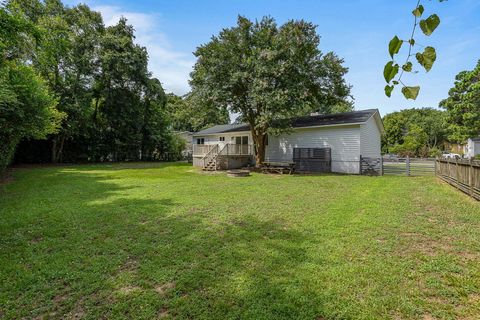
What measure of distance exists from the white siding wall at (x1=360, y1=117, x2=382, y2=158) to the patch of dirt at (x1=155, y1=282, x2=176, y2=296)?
14.7m

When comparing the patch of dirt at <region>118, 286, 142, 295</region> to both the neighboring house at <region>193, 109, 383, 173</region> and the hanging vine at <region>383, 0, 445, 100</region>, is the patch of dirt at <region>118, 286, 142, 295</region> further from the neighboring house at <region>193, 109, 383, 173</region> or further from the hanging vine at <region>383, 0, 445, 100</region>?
the neighboring house at <region>193, 109, 383, 173</region>

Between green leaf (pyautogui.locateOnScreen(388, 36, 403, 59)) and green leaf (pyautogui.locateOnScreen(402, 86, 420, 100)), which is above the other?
green leaf (pyautogui.locateOnScreen(388, 36, 403, 59))

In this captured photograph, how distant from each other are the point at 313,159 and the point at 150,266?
14551mm

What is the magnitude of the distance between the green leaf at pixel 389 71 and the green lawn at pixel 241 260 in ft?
7.49

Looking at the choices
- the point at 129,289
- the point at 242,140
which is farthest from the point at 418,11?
the point at 242,140

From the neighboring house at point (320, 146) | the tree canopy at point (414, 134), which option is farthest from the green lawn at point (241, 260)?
the tree canopy at point (414, 134)

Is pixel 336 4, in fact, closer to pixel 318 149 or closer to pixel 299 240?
pixel 299 240

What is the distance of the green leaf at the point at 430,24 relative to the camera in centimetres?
111

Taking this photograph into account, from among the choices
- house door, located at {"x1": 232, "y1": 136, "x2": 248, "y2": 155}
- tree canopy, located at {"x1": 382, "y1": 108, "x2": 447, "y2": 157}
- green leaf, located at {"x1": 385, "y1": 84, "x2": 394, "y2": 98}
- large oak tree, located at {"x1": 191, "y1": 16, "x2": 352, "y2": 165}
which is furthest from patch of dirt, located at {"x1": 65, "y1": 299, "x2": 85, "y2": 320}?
tree canopy, located at {"x1": 382, "y1": 108, "x2": 447, "y2": 157}

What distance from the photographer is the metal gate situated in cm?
1605

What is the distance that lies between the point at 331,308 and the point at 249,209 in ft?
13.2

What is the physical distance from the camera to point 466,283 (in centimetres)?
297

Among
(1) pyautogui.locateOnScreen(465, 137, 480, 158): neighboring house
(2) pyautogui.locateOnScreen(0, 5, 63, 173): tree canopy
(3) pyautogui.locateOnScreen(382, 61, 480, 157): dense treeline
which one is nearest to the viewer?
(2) pyautogui.locateOnScreen(0, 5, 63, 173): tree canopy

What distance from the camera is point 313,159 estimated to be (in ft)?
54.8
